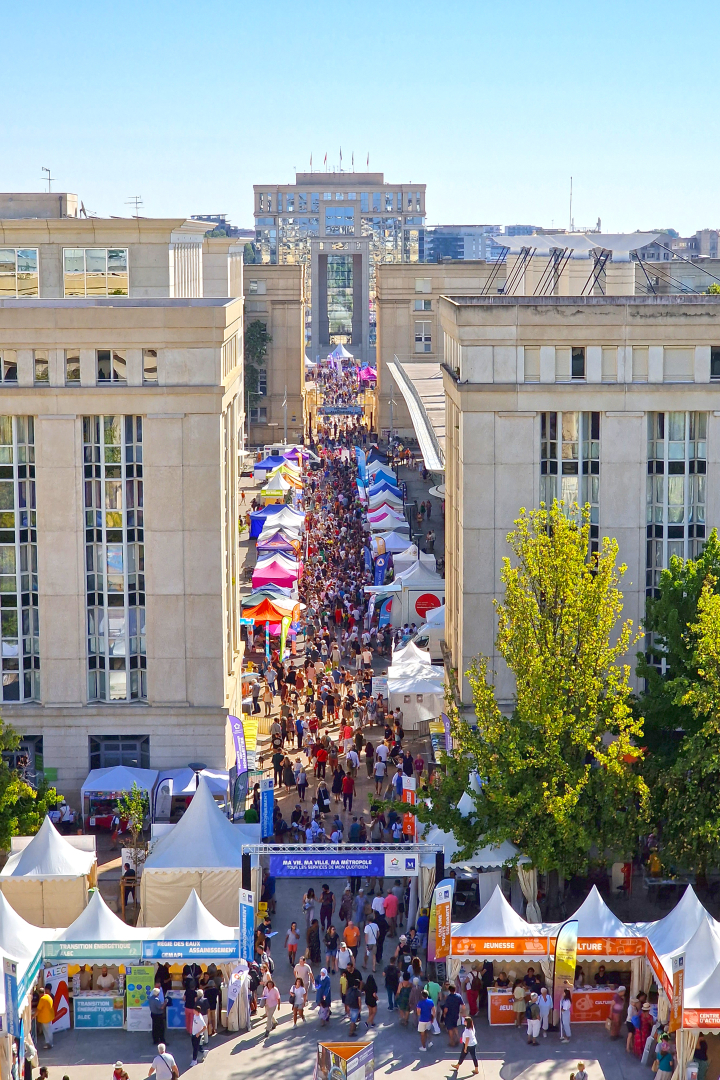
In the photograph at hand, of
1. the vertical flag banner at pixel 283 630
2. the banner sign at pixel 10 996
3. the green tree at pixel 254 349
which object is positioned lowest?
the banner sign at pixel 10 996

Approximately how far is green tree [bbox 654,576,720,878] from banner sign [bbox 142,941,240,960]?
835 centimetres

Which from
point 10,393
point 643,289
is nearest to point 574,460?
point 10,393

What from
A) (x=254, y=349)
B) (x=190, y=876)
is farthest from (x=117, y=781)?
(x=254, y=349)

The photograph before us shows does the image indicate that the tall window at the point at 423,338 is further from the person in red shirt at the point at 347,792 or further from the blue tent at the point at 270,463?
the person in red shirt at the point at 347,792

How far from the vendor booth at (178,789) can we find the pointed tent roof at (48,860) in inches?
166

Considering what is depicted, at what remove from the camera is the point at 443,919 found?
25.0 meters

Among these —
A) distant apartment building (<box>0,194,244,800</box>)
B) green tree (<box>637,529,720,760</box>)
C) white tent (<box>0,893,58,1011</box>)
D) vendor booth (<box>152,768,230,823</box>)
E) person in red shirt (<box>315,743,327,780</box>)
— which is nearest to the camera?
white tent (<box>0,893,58,1011</box>)

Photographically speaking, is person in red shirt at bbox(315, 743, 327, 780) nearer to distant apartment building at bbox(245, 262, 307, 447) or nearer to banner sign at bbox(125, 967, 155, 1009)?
banner sign at bbox(125, 967, 155, 1009)

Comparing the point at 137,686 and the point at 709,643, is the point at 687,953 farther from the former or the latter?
the point at 137,686

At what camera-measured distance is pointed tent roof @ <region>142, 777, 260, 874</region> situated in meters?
27.1

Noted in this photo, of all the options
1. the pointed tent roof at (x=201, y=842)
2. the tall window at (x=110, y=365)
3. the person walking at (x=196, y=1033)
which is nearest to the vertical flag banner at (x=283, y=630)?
the tall window at (x=110, y=365)

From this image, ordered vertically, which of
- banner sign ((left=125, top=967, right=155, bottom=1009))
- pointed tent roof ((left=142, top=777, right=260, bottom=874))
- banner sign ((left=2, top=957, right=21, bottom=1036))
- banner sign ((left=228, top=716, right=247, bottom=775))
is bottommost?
banner sign ((left=125, top=967, right=155, bottom=1009))

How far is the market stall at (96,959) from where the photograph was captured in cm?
2441

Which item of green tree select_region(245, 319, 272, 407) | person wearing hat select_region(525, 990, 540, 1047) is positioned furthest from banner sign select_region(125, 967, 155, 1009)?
green tree select_region(245, 319, 272, 407)
